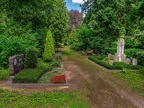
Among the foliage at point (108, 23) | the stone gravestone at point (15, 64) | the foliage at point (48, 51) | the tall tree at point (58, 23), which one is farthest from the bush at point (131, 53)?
the stone gravestone at point (15, 64)

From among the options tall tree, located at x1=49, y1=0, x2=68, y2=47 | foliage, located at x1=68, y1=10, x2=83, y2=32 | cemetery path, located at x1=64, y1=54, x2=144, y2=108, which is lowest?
cemetery path, located at x1=64, y1=54, x2=144, y2=108

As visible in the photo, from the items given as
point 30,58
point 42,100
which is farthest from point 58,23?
point 42,100

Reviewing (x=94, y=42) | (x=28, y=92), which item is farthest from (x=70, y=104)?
(x=94, y=42)

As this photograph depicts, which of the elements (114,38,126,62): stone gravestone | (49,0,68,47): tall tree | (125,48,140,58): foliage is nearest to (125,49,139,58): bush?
(125,48,140,58): foliage

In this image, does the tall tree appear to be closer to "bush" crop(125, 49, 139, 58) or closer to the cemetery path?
"bush" crop(125, 49, 139, 58)

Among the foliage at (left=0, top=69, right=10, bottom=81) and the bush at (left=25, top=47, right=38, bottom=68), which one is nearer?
the foliage at (left=0, top=69, right=10, bottom=81)

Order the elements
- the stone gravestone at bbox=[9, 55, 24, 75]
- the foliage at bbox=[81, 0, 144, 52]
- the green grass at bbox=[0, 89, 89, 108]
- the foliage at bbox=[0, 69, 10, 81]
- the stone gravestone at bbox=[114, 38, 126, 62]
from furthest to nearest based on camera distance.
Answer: the foliage at bbox=[81, 0, 144, 52] → the stone gravestone at bbox=[114, 38, 126, 62] → the stone gravestone at bbox=[9, 55, 24, 75] → the foliage at bbox=[0, 69, 10, 81] → the green grass at bbox=[0, 89, 89, 108]

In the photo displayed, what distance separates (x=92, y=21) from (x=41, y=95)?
23.5 metres

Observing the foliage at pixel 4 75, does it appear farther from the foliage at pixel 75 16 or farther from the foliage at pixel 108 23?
the foliage at pixel 75 16

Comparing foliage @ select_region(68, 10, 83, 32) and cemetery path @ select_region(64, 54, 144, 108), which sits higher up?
foliage @ select_region(68, 10, 83, 32)

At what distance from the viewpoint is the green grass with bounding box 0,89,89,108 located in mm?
6371

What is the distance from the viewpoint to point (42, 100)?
6.88 m

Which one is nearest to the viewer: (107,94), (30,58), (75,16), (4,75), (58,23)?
(107,94)

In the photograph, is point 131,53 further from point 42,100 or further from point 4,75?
point 42,100
